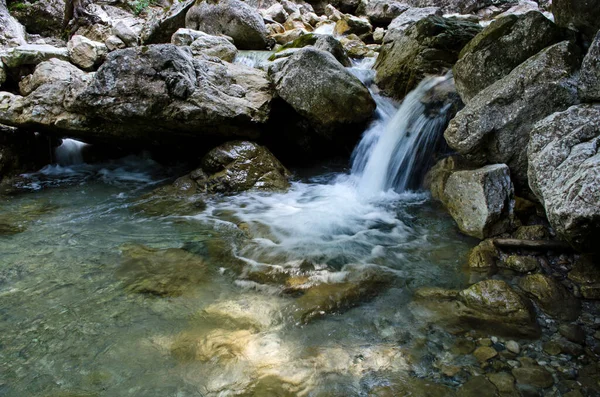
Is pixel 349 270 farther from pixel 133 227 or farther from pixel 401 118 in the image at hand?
pixel 401 118

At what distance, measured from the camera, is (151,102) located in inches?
249

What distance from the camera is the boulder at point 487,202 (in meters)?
4.29

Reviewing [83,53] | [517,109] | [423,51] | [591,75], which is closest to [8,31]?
[83,53]

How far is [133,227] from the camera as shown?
5258 millimetres

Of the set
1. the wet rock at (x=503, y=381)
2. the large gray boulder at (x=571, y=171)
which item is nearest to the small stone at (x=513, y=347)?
the wet rock at (x=503, y=381)

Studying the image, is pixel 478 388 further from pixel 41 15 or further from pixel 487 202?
pixel 41 15

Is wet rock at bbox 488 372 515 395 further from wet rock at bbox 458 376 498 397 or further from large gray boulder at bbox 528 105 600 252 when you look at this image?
large gray boulder at bbox 528 105 600 252

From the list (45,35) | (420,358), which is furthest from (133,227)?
(45,35)

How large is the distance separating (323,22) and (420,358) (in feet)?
58.9

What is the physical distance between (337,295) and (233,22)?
476 inches

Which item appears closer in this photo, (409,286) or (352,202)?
(409,286)

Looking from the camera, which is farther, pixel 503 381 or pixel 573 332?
pixel 573 332

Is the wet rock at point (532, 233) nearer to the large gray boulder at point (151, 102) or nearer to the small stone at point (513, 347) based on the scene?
the small stone at point (513, 347)

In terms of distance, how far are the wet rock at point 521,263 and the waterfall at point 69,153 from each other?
33.5 ft
